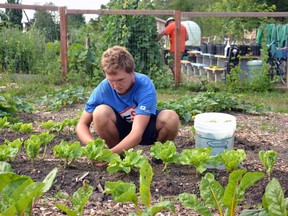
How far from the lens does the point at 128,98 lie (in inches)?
154

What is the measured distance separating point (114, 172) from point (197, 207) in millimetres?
990

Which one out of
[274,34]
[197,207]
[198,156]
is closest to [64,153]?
[198,156]

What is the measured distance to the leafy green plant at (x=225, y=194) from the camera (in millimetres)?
2153

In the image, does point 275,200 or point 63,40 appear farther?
point 63,40

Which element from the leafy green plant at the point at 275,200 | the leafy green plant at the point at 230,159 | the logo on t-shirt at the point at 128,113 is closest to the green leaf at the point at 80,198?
the leafy green plant at the point at 275,200

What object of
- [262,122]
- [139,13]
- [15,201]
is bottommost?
[262,122]

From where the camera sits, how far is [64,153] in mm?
3262

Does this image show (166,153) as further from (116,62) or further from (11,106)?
(11,106)

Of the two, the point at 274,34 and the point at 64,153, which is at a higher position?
the point at 274,34

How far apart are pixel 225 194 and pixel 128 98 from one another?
73.2 inches

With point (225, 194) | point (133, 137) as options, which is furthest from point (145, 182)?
point (133, 137)

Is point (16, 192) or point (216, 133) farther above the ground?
point (16, 192)

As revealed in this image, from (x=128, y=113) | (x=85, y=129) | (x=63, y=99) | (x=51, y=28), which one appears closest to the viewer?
(x=85, y=129)

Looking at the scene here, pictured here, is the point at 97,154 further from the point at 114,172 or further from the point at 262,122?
the point at 262,122
